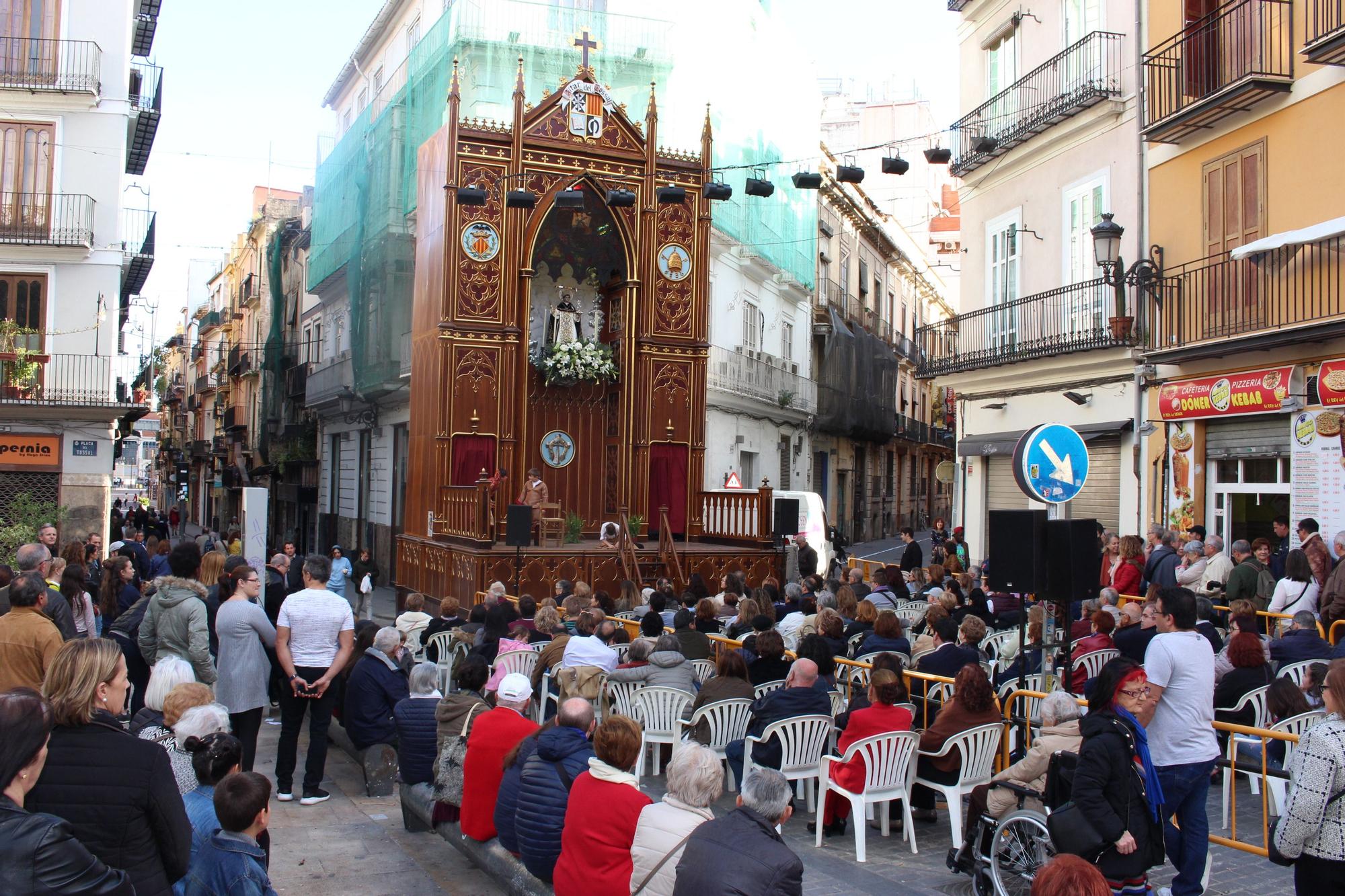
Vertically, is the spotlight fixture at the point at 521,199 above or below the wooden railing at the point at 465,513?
above

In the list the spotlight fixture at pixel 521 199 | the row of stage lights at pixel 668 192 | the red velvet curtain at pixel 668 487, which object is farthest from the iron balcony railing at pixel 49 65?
the red velvet curtain at pixel 668 487

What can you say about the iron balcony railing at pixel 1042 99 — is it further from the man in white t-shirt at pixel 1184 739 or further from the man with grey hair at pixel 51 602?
the man with grey hair at pixel 51 602

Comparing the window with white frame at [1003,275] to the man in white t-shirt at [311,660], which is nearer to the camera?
the man in white t-shirt at [311,660]

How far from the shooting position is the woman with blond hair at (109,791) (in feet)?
11.1

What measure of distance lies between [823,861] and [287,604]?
12.8ft

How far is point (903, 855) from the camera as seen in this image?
21.8 ft

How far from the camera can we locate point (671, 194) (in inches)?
699

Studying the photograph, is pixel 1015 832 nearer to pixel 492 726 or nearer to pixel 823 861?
pixel 823 861

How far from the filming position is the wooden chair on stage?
17.3 m

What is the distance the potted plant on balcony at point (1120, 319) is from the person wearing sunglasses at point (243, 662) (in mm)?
12075

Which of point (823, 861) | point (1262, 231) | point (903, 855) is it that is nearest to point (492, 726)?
point (823, 861)

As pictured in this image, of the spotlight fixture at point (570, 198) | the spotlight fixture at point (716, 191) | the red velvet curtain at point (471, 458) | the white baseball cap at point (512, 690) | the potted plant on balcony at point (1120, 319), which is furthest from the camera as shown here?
the red velvet curtain at point (471, 458)

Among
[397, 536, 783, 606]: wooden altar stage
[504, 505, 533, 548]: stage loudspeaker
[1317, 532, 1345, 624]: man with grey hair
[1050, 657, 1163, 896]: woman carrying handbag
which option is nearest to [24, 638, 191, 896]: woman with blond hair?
[1050, 657, 1163, 896]: woman carrying handbag

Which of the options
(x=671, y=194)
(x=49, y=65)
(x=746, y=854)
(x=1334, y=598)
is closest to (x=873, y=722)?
(x=746, y=854)
